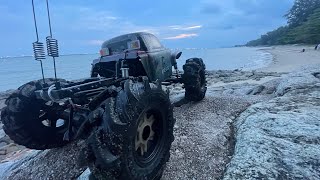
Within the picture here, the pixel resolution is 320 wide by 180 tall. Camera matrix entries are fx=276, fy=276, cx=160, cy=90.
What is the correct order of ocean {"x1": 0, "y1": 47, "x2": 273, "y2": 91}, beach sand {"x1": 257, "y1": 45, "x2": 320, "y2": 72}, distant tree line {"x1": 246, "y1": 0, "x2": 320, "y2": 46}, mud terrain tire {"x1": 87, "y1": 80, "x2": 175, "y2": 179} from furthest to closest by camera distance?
1. distant tree line {"x1": 246, "y1": 0, "x2": 320, "y2": 46}
2. ocean {"x1": 0, "y1": 47, "x2": 273, "y2": 91}
3. beach sand {"x1": 257, "y1": 45, "x2": 320, "y2": 72}
4. mud terrain tire {"x1": 87, "y1": 80, "x2": 175, "y2": 179}

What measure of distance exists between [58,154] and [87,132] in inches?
83.5

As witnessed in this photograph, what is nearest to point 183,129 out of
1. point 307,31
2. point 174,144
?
point 174,144

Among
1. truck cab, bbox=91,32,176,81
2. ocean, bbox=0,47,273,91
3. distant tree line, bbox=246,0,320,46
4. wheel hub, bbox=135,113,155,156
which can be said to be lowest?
ocean, bbox=0,47,273,91

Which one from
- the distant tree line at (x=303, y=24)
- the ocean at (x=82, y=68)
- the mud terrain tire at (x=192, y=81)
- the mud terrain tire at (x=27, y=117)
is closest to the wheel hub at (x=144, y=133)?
the mud terrain tire at (x=27, y=117)

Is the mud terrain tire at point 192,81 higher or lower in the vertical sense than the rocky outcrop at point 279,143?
higher

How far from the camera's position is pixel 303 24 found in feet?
220

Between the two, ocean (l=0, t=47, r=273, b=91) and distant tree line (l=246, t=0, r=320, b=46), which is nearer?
ocean (l=0, t=47, r=273, b=91)

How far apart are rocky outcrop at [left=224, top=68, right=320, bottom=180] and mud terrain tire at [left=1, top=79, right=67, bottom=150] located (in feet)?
10.4

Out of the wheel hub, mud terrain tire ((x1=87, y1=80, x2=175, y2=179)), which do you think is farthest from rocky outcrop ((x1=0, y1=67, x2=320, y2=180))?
the wheel hub

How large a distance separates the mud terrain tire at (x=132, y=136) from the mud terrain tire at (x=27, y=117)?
1781mm

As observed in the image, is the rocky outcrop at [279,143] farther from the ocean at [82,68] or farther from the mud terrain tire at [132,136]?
the ocean at [82,68]

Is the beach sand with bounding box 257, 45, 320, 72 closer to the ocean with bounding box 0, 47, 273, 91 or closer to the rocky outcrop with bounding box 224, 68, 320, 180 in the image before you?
the ocean with bounding box 0, 47, 273, 91

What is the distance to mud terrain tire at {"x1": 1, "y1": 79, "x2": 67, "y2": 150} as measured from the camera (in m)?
4.38

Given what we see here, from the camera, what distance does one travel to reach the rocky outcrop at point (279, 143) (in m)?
3.50
